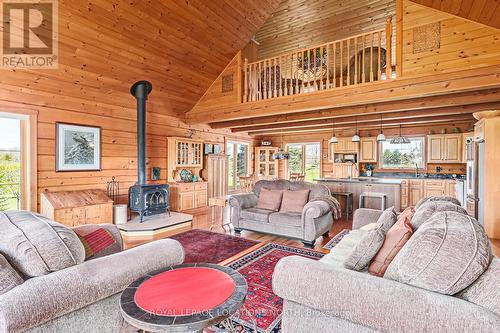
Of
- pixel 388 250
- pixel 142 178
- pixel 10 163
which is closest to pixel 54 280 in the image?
pixel 388 250

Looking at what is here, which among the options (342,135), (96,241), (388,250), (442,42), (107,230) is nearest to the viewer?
(388,250)

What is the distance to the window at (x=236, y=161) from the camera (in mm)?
9117

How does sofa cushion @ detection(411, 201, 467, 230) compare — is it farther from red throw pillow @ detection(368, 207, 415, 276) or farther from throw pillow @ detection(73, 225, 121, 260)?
throw pillow @ detection(73, 225, 121, 260)

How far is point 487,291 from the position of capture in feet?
3.64

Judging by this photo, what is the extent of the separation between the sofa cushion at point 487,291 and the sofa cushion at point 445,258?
0.09 ft

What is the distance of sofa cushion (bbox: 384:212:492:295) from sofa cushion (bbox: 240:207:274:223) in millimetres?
2913

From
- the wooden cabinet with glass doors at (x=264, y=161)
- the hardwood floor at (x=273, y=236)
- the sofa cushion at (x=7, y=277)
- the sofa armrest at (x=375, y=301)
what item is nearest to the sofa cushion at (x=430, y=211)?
the sofa armrest at (x=375, y=301)

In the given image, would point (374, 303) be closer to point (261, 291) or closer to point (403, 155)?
point (261, 291)

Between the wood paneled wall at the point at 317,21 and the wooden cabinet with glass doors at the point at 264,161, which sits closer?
the wood paneled wall at the point at 317,21

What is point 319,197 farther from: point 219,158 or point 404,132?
point 404,132

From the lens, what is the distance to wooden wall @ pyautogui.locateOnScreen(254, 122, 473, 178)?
287 inches

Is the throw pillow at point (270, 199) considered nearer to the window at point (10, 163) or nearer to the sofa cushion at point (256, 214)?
the sofa cushion at point (256, 214)

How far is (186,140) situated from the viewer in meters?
6.75

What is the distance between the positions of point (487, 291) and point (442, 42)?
157 inches
